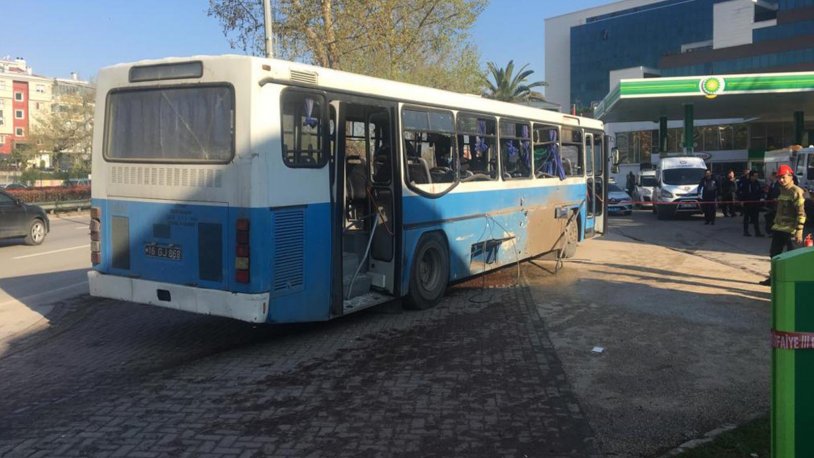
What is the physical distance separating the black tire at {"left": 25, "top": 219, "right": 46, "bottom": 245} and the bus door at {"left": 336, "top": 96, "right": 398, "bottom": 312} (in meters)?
13.0

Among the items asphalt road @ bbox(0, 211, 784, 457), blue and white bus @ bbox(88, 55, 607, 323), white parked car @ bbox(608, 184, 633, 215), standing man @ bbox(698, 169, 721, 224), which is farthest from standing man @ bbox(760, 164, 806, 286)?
white parked car @ bbox(608, 184, 633, 215)

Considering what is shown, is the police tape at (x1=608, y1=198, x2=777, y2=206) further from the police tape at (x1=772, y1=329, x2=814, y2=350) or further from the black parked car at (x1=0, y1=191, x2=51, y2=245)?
the black parked car at (x1=0, y1=191, x2=51, y2=245)

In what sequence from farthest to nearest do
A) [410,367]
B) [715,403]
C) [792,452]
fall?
[410,367]
[715,403]
[792,452]

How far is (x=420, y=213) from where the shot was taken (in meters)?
8.67

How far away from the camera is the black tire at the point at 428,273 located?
881 cm

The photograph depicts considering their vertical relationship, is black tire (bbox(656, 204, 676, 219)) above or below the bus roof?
below

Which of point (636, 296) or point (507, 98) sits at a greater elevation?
point (507, 98)

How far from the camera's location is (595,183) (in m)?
15.0

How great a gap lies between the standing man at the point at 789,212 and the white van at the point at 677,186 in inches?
558

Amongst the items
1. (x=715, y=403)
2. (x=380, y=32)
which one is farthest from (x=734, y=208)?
(x=715, y=403)

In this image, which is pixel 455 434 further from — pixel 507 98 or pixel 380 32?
pixel 507 98

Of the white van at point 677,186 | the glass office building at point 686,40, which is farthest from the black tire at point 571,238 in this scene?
the glass office building at point 686,40

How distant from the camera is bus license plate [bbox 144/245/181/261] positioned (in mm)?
6914

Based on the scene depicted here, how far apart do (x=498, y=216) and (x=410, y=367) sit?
4610 mm
